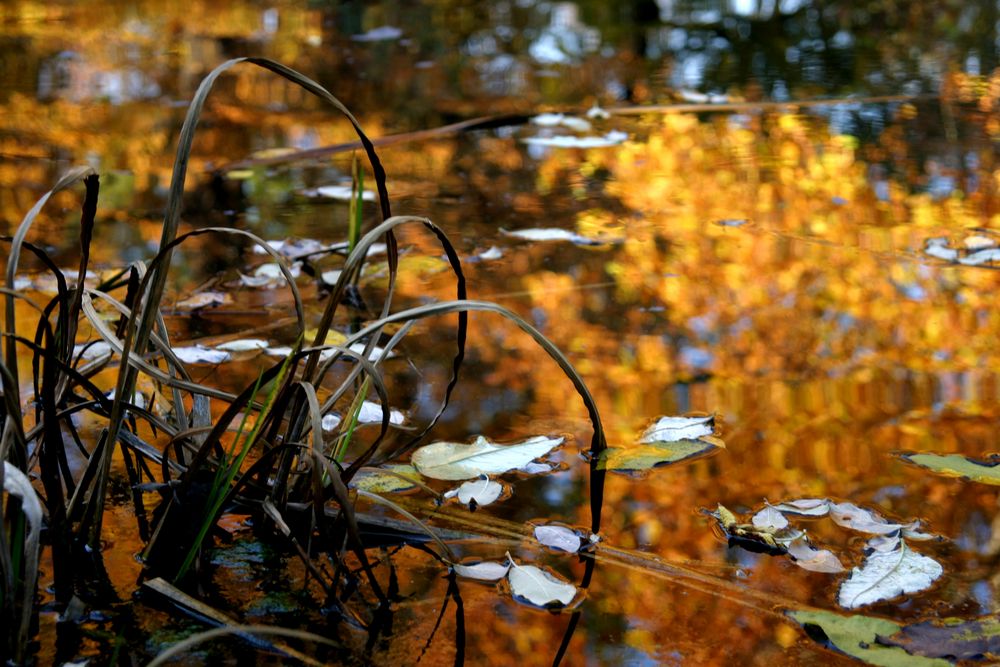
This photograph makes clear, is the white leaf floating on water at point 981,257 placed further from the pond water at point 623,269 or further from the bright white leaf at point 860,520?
the bright white leaf at point 860,520

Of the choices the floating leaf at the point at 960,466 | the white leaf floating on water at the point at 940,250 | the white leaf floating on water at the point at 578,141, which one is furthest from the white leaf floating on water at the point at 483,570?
the white leaf floating on water at the point at 578,141

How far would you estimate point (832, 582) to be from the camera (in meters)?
1.04

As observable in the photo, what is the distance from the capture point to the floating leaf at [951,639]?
3.06 feet

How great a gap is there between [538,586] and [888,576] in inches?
12.8

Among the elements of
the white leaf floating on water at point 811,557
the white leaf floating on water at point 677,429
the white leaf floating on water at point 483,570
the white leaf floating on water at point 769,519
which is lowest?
the white leaf floating on water at point 811,557

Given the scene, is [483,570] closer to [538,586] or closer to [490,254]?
[538,586]

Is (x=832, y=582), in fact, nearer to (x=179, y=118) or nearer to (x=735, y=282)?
(x=735, y=282)

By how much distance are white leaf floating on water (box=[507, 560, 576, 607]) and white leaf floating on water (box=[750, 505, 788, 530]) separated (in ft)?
0.75

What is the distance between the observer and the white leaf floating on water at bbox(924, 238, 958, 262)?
78.7 inches

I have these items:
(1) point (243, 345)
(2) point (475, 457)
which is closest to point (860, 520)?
(2) point (475, 457)

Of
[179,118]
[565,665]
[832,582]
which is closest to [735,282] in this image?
[832,582]

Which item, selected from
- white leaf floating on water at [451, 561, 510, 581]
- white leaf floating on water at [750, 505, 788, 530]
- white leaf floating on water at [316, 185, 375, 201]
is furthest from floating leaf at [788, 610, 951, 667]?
white leaf floating on water at [316, 185, 375, 201]

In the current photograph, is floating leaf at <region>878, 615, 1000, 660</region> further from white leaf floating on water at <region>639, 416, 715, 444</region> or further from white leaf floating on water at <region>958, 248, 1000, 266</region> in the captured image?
white leaf floating on water at <region>958, 248, 1000, 266</region>

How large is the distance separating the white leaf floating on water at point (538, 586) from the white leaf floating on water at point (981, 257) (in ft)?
4.12
